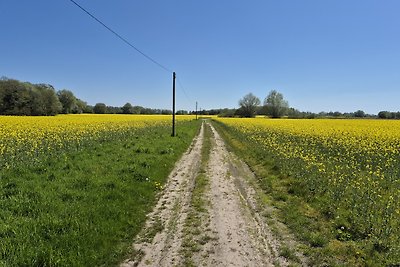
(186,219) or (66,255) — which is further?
(186,219)

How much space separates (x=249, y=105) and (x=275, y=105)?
13291 mm

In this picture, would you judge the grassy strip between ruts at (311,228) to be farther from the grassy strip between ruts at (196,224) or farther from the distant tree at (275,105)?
the distant tree at (275,105)

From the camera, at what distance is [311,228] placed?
7.25 meters

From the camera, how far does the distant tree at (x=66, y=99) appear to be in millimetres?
99250

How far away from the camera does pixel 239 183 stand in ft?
38.8

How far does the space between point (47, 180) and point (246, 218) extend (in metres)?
6.76

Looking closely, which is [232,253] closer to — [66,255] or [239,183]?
[66,255]

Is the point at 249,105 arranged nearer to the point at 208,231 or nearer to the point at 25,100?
the point at 25,100

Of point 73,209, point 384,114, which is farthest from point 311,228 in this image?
point 384,114

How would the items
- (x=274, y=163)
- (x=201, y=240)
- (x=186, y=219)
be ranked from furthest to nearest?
(x=274, y=163)
(x=186, y=219)
(x=201, y=240)

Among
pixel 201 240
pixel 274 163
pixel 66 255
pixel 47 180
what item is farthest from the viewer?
pixel 274 163

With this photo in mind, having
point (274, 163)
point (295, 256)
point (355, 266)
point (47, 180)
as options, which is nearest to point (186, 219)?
point (295, 256)

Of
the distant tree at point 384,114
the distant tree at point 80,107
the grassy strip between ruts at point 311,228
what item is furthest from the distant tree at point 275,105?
the grassy strip between ruts at point 311,228

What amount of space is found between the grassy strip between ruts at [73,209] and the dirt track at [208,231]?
1.59ft
